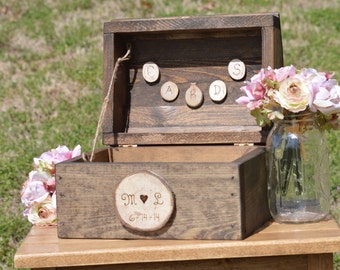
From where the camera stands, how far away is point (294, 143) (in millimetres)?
2629

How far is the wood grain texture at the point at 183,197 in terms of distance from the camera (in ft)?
7.77

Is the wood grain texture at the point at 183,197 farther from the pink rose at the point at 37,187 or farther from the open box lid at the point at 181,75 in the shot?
the open box lid at the point at 181,75

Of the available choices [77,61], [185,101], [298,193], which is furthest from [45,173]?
[77,61]

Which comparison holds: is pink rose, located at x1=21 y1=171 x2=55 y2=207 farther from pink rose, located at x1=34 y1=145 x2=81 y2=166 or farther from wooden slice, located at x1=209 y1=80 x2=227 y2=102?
wooden slice, located at x1=209 y1=80 x2=227 y2=102

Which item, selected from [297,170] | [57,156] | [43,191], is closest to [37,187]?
[43,191]

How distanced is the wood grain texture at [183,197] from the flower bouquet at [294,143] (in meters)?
0.06

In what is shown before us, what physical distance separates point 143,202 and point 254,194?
0.35m

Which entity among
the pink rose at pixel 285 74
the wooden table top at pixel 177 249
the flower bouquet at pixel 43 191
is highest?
the pink rose at pixel 285 74

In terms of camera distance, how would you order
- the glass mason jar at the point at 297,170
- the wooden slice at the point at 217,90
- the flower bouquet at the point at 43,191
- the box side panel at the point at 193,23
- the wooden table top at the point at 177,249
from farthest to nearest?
the wooden slice at the point at 217,90 → the box side panel at the point at 193,23 → the flower bouquet at the point at 43,191 → the glass mason jar at the point at 297,170 → the wooden table top at the point at 177,249

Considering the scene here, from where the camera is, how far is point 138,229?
245 cm

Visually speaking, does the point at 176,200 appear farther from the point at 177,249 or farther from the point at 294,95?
the point at 294,95

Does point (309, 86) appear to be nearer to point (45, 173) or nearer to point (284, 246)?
point (284, 246)

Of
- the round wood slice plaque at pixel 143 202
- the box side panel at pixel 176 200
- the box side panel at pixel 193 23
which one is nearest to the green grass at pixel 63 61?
the box side panel at pixel 193 23

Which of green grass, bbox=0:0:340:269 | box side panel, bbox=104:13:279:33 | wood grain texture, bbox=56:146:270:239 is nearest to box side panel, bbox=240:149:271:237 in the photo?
wood grain texture, bbox=56:146:270:239
